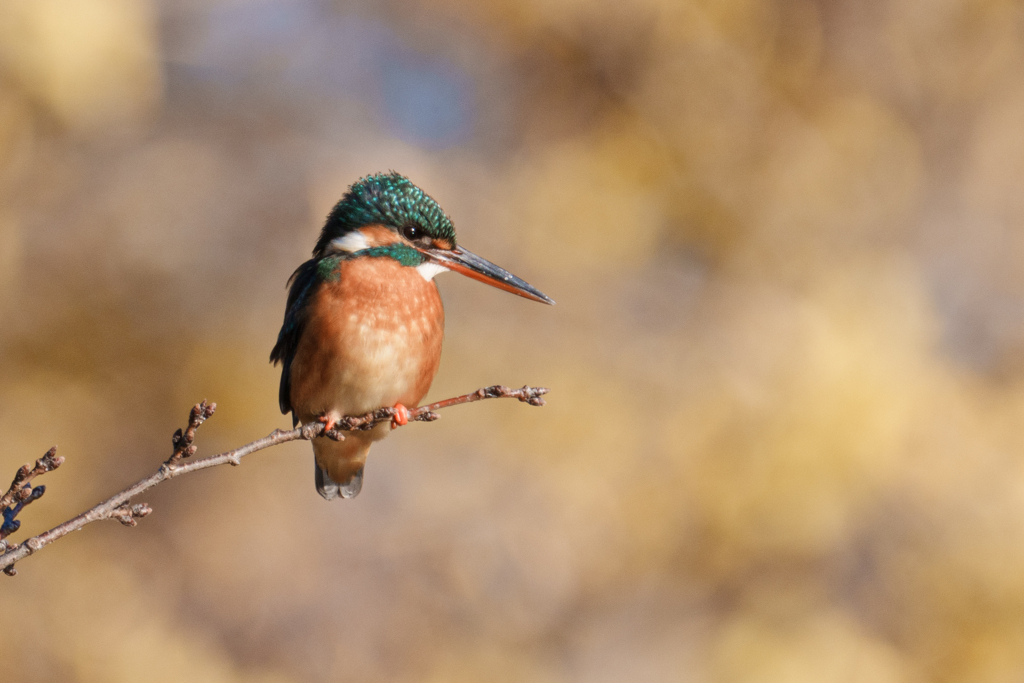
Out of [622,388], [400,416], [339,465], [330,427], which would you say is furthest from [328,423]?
[622,388]

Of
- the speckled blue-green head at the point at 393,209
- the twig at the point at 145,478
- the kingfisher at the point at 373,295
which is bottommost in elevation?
the twig at the point at 145,478

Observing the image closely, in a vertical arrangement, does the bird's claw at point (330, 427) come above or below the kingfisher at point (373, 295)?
below

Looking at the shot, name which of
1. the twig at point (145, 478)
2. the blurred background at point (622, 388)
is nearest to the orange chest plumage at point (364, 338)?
the twig at point (145, 478)

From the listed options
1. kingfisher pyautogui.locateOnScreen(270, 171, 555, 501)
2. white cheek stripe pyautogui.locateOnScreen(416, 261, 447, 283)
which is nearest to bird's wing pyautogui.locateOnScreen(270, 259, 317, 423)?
kingfisher pyautogui.locateOnScreen(270, 171, 555, 501)

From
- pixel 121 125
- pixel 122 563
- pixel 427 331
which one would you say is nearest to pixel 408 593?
pixel 122 563

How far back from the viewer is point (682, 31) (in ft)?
21.0

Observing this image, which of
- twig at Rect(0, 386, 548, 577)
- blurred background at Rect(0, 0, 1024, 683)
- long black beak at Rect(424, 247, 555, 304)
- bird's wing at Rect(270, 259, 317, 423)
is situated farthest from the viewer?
blurred background at Rect(0, 0, 1024, 683)

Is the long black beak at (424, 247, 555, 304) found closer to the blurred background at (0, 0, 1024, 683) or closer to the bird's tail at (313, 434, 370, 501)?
the bird's tail at (313, 434, 370, 501)

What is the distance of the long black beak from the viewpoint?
5.82 feet

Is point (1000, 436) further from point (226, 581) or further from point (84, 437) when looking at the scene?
point (84, 437)

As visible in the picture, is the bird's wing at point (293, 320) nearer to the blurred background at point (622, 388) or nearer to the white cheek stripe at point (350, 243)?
the white cheek stripe at point (350, 243)

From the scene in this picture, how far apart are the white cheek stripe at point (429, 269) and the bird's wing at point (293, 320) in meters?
0.24

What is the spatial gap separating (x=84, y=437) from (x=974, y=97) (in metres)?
7.24

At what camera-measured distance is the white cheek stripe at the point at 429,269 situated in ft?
6.12
